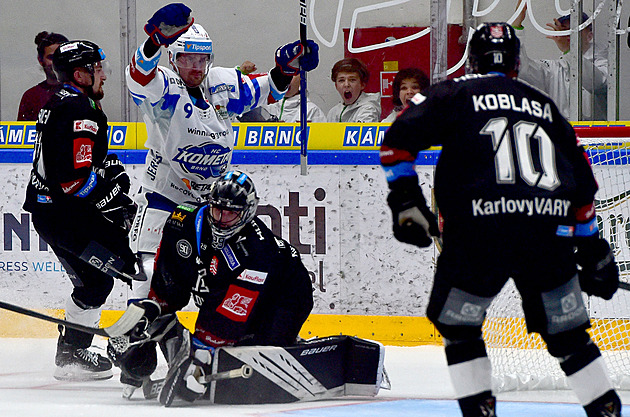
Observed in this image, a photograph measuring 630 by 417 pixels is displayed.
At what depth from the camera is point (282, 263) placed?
3.80 m

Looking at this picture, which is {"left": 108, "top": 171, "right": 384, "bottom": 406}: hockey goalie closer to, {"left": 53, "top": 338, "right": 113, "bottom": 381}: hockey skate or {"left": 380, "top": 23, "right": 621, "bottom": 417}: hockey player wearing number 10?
{"left": 53, "top": 338, "right": 113, "bottom": 381}: hockey skate

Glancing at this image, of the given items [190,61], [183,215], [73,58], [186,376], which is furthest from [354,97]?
[186,376]

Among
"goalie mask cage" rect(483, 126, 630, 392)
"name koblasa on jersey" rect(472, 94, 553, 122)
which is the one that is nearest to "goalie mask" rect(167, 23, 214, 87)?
"goalie mask cage" rect(483, 126, 630, 392)

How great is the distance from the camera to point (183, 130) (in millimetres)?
4223

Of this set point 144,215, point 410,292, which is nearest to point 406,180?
point 144,215

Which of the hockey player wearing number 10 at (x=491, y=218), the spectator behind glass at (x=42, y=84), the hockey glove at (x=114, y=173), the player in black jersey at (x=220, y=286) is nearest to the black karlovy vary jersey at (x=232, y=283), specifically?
the player in black jersey at (x=220, y=286)

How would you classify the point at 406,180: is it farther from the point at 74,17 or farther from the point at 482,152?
the point at 74,17

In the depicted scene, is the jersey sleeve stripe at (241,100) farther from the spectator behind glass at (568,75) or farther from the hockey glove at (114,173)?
the spectator behind glass at (568,75)

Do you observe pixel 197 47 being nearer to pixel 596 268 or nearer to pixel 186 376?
pixel 186 376

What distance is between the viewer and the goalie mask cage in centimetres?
438

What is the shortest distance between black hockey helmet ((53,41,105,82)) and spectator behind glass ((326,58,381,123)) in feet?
5.02

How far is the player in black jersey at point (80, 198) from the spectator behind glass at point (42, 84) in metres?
1.34

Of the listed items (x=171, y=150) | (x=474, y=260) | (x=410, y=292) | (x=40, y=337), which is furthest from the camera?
(x=40, y=337)

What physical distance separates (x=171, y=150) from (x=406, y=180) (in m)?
1.81
